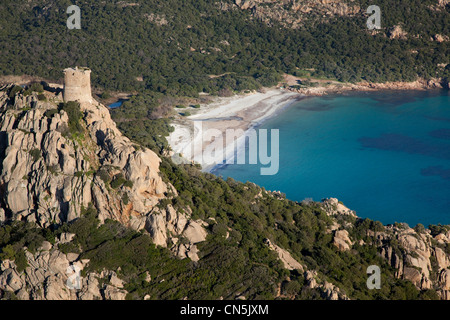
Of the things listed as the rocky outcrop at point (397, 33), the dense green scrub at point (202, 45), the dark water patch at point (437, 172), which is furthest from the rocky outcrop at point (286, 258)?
the rocky outcrop at point (397, 33)

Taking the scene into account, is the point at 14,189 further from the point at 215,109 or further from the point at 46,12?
the point at 46,12

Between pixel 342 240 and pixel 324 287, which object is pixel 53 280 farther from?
pixel 342 240

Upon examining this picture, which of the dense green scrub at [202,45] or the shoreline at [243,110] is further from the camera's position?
the dense green scrub at [202,45]

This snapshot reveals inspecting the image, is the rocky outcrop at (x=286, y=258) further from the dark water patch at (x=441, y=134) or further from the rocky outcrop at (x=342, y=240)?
the dark water patch at (x=441, y=134)

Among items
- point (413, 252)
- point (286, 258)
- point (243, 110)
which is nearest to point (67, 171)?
point (286, 258)

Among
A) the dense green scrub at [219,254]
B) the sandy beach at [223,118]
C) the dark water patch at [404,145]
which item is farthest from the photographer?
the dark water patch at [404,145]

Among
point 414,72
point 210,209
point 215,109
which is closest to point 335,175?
point 215,109
